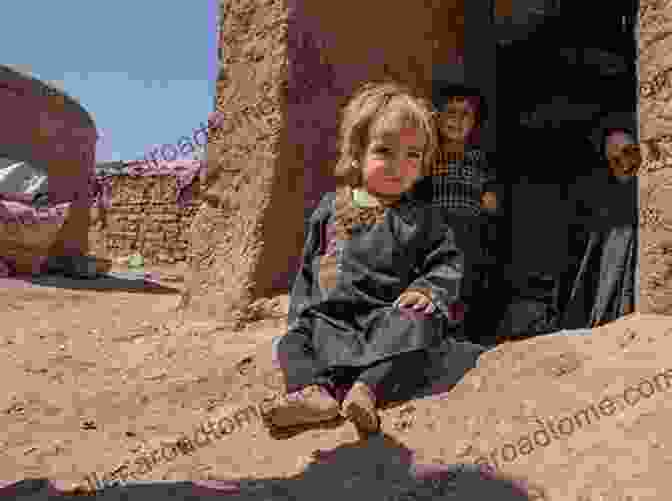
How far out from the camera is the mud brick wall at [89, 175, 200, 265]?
34.9 ft

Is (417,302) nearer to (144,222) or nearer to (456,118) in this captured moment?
(456,118)

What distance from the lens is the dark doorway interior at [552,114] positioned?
4.04 meters

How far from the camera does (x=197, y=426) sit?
1781 mm

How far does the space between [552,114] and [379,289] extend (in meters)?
3.09

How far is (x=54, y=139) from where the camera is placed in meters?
8.00

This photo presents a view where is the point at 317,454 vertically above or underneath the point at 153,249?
above

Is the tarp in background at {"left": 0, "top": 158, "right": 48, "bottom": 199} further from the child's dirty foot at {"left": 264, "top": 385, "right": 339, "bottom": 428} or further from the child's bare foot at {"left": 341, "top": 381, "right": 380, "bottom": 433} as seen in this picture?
the child's bare foot at {"left": 341, "top": 381, "right": 380, "bottom": 433}

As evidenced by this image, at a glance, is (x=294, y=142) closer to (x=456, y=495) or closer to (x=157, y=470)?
(x=157, y=470)

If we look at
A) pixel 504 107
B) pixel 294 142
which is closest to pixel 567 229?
pixel 504 107

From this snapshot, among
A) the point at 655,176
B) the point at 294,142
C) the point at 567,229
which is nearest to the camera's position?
the point at 655,176

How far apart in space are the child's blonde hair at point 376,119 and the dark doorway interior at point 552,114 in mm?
2378

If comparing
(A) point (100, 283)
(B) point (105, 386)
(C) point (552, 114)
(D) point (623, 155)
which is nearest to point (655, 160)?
(D) point (623, 155)

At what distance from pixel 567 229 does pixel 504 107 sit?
1.01m

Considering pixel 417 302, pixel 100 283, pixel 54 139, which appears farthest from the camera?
pixel 54 139
